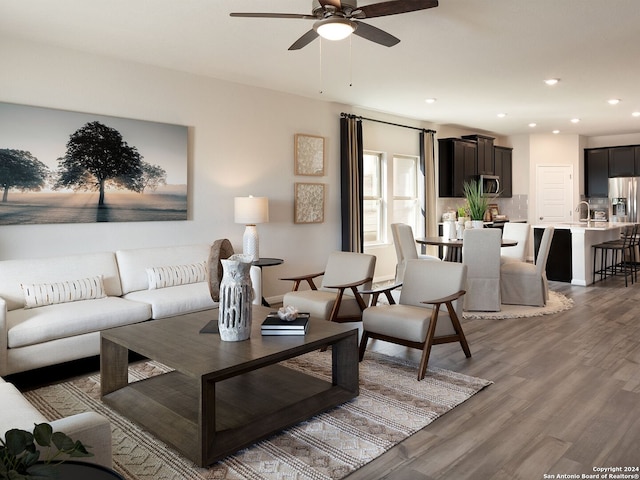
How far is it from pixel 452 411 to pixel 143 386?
1.92 metres

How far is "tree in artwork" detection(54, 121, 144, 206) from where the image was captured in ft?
14.3

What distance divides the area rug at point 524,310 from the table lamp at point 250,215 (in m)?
2.47

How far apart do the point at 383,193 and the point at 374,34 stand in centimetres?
468

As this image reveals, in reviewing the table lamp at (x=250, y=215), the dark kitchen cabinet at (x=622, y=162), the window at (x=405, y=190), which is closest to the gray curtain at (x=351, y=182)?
the window at (x=405, y=190)

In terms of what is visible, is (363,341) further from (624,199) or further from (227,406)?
(624,199)

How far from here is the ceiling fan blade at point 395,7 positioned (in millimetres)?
2824

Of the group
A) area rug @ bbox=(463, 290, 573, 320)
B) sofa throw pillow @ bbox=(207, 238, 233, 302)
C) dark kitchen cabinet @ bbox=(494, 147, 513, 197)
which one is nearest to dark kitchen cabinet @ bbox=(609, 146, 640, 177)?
dark kitchen cabinet @ bbox=(494, 147, 513, 197)

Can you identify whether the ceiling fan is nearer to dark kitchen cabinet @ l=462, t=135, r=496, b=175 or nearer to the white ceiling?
the white ceiling

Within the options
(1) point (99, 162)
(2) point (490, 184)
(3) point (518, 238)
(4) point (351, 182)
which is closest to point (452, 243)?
(3) point (518, 238)

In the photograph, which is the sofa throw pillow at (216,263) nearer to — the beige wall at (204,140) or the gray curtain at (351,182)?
the beige wall at (204,140)

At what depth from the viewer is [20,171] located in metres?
4.09

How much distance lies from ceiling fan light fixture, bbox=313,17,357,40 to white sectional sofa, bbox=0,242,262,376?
245 centimetres

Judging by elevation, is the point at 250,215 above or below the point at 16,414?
above

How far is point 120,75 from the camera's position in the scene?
4676 millimetres
